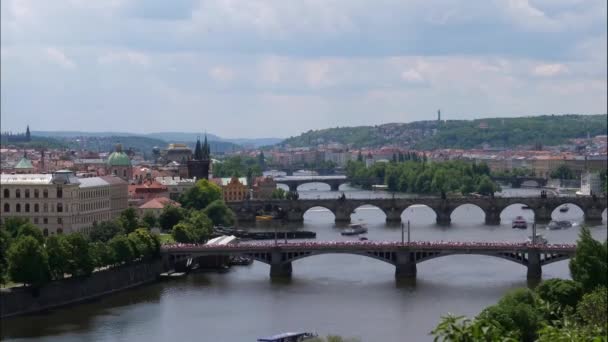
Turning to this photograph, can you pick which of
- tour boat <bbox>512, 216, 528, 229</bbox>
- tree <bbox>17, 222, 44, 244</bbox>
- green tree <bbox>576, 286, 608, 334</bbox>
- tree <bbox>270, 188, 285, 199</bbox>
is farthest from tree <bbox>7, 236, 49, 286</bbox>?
tree <bbox>270, 188, 285, 199</bbox>

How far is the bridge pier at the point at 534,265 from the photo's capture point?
5144cm

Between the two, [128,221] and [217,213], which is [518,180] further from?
[128,221]

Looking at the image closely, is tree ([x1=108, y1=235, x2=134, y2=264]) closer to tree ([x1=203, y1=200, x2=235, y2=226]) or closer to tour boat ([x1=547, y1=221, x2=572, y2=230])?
tree ([x1=203, y1=200, x2=235, y2=226])

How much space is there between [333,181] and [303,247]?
3097 inches

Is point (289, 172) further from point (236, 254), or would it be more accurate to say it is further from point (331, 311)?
point (331, 311)

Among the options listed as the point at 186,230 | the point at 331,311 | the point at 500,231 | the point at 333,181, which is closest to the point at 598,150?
the point at 333,181

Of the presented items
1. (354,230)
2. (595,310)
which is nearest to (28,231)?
(354,230)

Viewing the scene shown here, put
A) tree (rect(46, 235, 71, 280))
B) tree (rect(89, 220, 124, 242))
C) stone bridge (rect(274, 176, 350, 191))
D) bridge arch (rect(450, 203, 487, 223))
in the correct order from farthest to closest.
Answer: stone bridge (rect(274, 176, 350, 191)), bridge arch (rect(450, 203, 487, 223)), tree (rect(89, 220, 124, 242)), tree (rect(46, 235, 71, 280))

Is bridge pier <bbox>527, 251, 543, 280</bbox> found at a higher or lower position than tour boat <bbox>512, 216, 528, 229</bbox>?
higher

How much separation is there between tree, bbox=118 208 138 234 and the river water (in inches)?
201

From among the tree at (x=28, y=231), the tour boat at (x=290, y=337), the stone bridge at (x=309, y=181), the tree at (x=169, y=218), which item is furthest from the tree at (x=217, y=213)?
the stone bridge at (x=309, y=181)

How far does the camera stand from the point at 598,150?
19662cm

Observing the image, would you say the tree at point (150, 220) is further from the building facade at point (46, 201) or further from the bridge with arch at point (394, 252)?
the bridge with arch at point (394, 252)

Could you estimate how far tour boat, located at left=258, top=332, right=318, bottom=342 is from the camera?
36.0 metres
